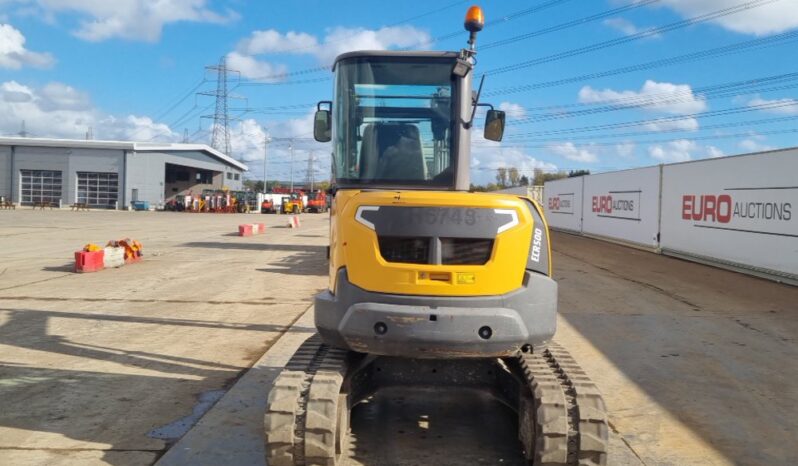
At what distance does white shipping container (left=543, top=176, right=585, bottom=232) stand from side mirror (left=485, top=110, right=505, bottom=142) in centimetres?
2420

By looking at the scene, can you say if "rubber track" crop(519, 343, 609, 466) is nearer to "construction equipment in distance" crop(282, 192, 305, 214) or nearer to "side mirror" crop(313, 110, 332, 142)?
"side mirror" crop(313, 110, 332, 142)

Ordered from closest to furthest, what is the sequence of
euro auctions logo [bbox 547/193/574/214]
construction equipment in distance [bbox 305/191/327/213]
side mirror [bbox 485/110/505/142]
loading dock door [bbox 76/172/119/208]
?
side mirror [bbox 485/110/505/142] → euro auctions logo [bbox 547/193/574/214] → loading dock door [bbox 76/172/119/208] → construction equipment in distance [bbox 305/191/327/213]

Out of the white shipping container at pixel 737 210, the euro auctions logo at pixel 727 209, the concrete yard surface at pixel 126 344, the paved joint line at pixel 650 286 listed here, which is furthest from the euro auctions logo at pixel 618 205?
the concrete yard surface at pixel 126 344

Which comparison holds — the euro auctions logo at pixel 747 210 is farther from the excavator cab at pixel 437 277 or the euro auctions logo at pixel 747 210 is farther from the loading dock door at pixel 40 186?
the loading dock door at pixel 40 186

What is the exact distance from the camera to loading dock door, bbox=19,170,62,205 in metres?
60.0

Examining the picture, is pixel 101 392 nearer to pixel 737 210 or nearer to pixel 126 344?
pixel 126 344

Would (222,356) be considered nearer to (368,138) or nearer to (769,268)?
(368,138)

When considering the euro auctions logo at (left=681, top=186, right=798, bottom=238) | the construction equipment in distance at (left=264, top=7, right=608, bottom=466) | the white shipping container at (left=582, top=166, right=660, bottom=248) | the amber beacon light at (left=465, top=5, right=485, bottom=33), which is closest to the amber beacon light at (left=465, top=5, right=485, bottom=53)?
the amber beacon light at (left=465, top=5, right=485, bottom=33)

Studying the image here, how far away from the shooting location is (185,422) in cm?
493

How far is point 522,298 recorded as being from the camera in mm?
3826

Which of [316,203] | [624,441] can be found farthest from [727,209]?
[316,203]

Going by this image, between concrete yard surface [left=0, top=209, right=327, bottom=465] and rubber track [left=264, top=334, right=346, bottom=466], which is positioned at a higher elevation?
rubber track [left=264, top=334, right=346, bottom=466]

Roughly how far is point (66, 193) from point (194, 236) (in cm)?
4068

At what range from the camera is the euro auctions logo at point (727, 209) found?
43.5 feet
